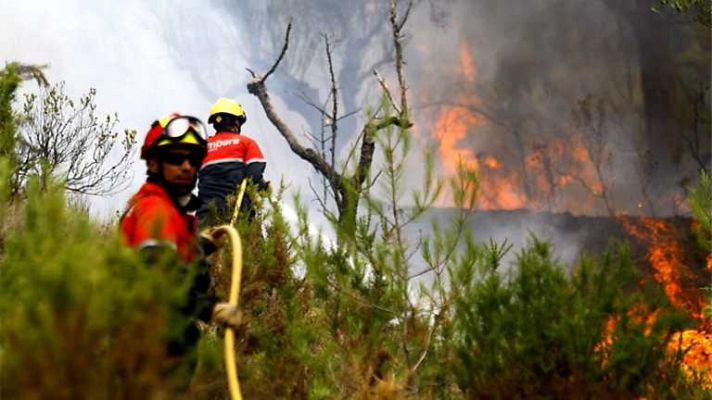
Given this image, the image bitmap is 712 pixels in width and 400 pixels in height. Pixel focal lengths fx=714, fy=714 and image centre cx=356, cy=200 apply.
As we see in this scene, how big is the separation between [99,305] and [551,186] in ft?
52.2

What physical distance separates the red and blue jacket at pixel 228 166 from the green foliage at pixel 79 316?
165 inches

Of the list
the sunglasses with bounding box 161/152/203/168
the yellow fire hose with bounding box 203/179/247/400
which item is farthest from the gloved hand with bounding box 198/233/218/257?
the sunglasses with bounding box 161/152/203/168

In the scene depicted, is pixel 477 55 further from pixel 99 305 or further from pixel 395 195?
pixel 99 305

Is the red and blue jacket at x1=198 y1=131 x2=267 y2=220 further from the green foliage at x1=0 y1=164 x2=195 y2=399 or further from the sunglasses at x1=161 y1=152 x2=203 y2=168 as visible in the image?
the green foliage at x1=0 y1=164 x2=195 y2=399

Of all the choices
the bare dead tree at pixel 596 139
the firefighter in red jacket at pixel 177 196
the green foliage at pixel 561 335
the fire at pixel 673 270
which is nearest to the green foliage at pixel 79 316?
the firefighter in red jacket at pixel 177 196

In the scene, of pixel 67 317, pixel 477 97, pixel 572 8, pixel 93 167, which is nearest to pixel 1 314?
pixel 67 317

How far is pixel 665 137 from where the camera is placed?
1563 centimetres

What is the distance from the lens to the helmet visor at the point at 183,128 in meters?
2.96

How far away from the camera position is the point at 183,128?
2.98 meters

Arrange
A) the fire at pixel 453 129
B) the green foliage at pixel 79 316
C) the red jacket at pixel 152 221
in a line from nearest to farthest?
the green foliage at pixel 79 316, the red jacket at pixel 152 221, the fire at pixel 453 129

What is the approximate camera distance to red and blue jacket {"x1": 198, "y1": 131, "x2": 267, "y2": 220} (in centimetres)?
626

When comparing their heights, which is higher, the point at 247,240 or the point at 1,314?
the point at 247,240

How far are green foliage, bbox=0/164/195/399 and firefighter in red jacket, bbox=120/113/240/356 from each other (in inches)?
29.1

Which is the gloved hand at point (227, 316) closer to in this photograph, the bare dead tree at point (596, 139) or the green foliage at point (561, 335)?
the green foliage at point (561, 335)
